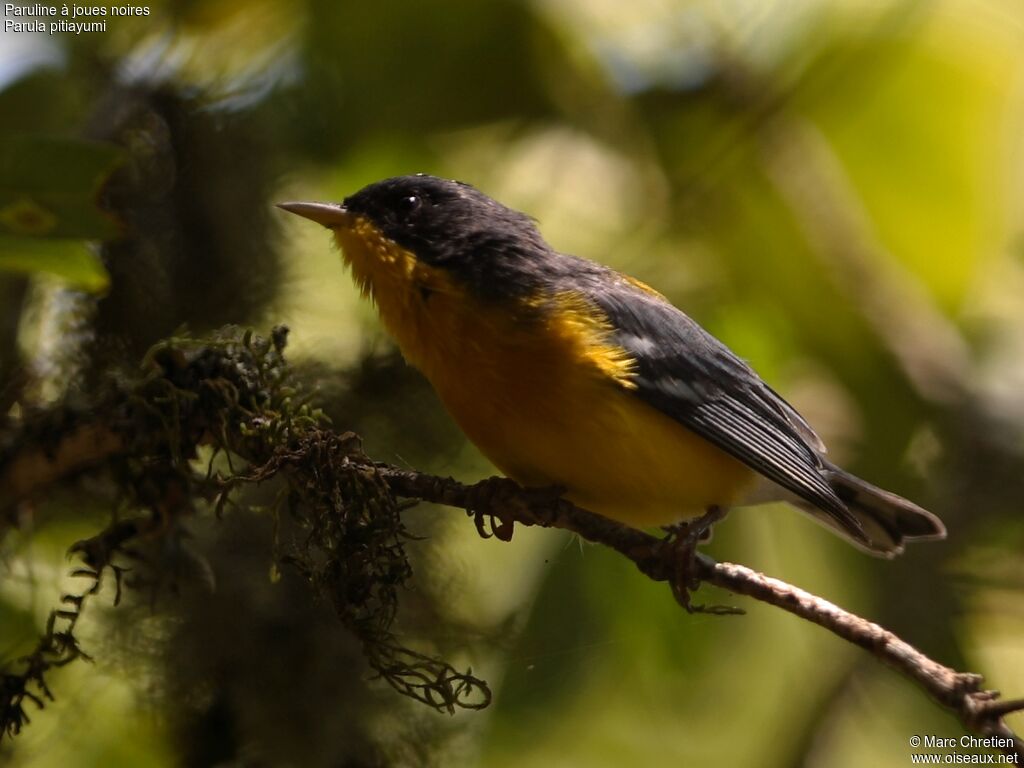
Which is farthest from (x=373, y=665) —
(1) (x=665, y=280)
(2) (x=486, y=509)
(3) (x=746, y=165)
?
(3) (x=746, y=165)

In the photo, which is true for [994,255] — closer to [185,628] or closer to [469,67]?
[469,67]

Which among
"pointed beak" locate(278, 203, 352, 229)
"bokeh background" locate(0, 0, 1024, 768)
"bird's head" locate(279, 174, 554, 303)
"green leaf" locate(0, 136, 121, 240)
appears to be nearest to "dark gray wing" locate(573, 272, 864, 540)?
"bird's head" locate(279, 174, 554, 303)

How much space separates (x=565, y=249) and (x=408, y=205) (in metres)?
1.45

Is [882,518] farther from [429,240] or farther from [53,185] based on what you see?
[53,185]

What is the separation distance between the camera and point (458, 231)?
3725 millimetres

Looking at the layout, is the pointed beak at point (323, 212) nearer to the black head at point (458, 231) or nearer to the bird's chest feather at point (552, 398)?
the black head at point (458, 231)

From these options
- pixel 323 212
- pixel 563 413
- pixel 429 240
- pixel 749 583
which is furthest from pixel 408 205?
pixel 749 583

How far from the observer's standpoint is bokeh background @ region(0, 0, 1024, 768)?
319 cm

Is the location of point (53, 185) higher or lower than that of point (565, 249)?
higher

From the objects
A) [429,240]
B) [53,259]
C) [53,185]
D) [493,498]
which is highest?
[53,185]

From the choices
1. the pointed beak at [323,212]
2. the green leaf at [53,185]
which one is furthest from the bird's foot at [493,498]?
the green leaf at [53,185]

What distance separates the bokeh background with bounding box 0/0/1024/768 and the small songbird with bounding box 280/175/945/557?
30 centimetres

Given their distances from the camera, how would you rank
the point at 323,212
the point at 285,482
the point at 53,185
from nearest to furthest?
the point at 285,482
the point at 53,185
the point at 323,212

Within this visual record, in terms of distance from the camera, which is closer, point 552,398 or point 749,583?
point 749,583
